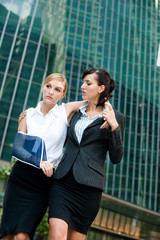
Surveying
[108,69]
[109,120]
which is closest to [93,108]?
[109,120]

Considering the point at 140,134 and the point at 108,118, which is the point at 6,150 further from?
the point at 108,118

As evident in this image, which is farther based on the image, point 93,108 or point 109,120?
point 93,108

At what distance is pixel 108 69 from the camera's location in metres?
30.4

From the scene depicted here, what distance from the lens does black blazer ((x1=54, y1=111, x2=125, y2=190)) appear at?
2.43 metres

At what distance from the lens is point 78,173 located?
2420 mm

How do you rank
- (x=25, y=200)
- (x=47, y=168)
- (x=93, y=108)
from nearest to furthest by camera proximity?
(x=47, y=168), (x=25, y=200), (x=93, y=108)

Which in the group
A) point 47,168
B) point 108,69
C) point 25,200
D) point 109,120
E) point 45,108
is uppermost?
point 108,69

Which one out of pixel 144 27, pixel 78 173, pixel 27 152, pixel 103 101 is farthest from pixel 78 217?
pixel 144 27

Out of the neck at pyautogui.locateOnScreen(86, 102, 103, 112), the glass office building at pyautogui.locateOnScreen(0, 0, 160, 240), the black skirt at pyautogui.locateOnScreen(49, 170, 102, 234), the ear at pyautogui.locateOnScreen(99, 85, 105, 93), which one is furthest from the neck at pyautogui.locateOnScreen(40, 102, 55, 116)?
the glass office building at pyautogui.locateOnScreen(0, 0, 160, 240)

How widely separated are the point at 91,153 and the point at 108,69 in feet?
93.7

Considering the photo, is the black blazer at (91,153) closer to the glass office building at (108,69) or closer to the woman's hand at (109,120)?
the woman's hand at (109,120)

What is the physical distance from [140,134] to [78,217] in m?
28.3

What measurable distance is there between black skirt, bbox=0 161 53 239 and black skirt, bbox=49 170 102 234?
0.41 feet

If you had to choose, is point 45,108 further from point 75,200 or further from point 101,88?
point 75,200
